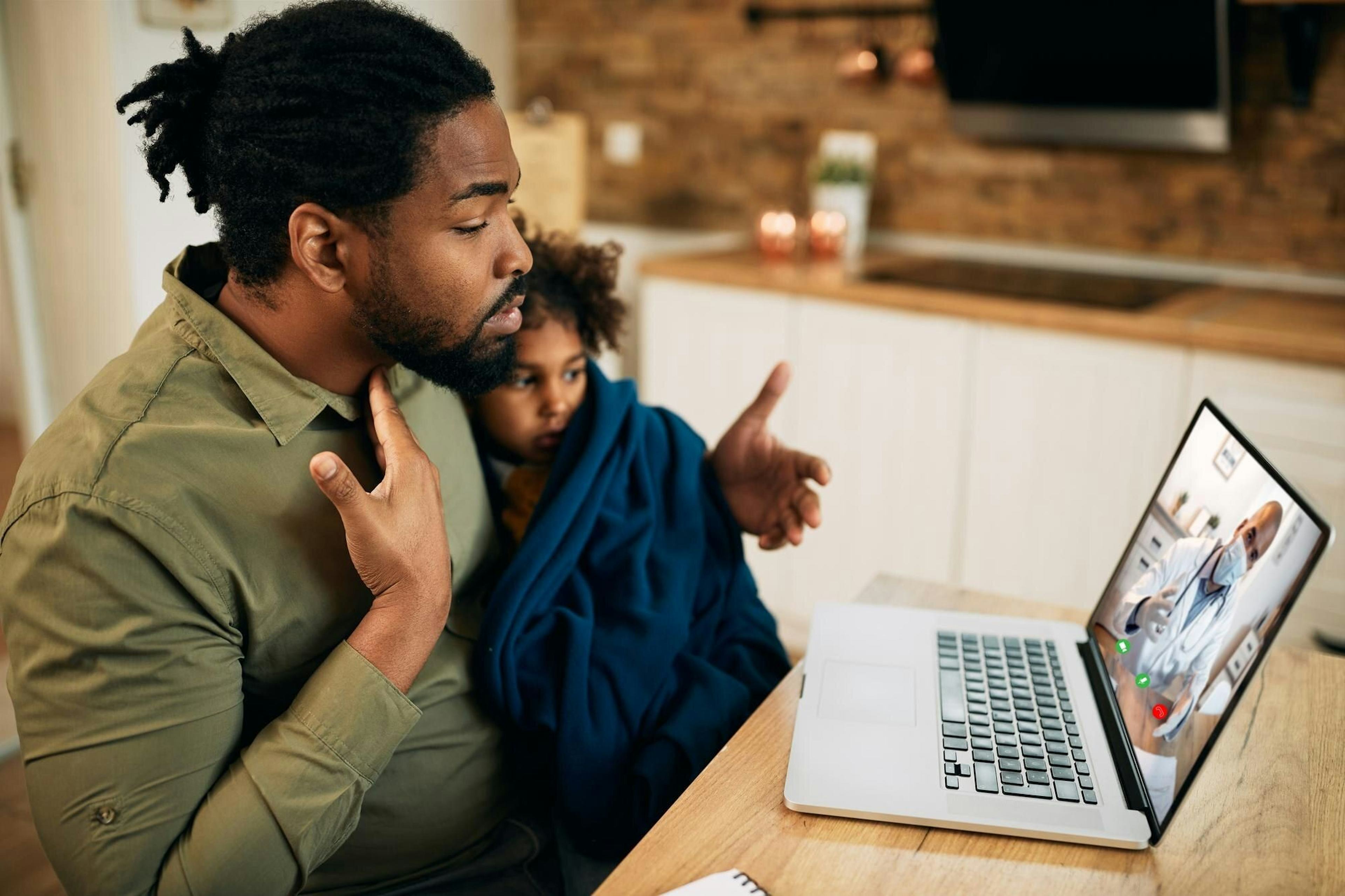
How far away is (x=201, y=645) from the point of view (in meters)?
0.92

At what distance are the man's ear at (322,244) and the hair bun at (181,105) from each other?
134 mm

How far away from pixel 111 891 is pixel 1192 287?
2.63 meters

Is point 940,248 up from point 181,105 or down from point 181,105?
down

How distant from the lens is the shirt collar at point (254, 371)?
1.01 metres

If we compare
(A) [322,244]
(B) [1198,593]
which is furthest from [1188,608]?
(A) [322,244]

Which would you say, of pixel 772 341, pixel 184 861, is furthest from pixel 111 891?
pixel 772 341

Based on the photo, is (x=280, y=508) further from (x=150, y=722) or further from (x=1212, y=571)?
(x=1212, y=571)

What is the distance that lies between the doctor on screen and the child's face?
0.72 meters

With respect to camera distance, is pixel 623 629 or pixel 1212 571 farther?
pixel 623 629

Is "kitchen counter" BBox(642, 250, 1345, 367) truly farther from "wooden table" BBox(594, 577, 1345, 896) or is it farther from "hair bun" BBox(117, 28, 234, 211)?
"hair bun" BBox(117, 28, 234, 211)

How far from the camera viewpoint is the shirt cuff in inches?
36.6

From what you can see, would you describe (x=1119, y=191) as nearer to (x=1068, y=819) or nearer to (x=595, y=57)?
(x=595, y=57)

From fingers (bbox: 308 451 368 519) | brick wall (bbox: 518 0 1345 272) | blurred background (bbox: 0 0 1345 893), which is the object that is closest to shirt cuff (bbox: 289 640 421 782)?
fingers (bbox: 308 451 368 519)

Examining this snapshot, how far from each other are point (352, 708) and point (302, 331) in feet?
1.20
